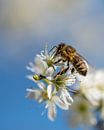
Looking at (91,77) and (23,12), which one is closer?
(91,77)

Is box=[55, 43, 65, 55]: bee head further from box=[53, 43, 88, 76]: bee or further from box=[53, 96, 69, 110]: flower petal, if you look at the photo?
box=[53, 96, 69, 110]: flower petal

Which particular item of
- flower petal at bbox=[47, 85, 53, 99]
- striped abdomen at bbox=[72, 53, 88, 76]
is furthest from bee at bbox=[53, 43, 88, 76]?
flower petal at bbox=[47, 85, 53, 99]

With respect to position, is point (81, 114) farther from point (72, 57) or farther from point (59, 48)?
point (59, 48)

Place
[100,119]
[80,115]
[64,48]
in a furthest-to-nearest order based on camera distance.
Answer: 1. [80,115]
2. [64,48]
3. [100,119]

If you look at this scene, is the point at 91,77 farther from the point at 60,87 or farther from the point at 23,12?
the point at 23,12

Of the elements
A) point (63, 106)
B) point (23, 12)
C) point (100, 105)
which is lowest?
point (63, 106)

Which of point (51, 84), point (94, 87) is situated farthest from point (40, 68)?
point (94, 87)

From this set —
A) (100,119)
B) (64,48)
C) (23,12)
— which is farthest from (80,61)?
(23,12)
